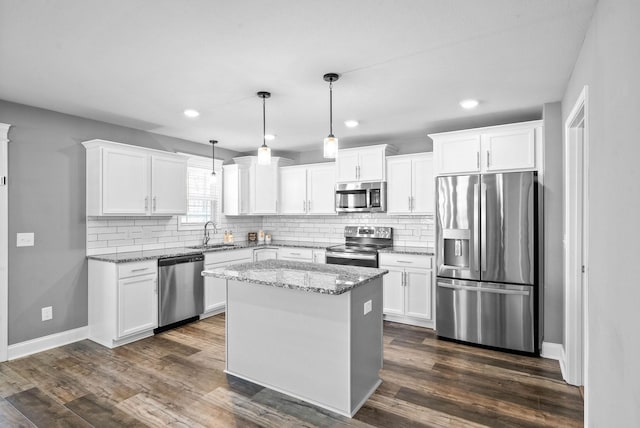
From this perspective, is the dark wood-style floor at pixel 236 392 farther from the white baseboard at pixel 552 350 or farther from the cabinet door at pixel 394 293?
the cabinet door at pixel 394 293

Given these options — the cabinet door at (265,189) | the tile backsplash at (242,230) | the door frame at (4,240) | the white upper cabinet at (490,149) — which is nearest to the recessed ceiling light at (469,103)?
the white upper cabinet at (490,149)

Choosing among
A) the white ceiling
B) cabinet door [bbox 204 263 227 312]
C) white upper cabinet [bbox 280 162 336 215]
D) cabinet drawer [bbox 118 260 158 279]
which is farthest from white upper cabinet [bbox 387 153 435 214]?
cabinet drawer [bbox 118 260 158 279]

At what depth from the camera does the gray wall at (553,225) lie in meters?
3.54

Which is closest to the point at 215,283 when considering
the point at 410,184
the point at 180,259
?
the point at 180,259

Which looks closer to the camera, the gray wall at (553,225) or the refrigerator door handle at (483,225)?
the gray wall at (553,225)

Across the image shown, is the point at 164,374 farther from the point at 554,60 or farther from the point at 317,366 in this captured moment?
the point at 554,60

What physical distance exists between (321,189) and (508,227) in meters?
2.79

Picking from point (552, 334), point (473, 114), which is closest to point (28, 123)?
point (473, 114)

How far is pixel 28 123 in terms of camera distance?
12.1 feet

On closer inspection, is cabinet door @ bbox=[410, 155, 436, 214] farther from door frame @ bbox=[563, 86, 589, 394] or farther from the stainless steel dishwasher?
the stainless steel dishwasher

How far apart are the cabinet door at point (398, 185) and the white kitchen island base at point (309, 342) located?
205cm

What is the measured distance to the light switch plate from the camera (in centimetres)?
362

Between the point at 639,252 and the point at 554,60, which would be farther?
the point at 554,60

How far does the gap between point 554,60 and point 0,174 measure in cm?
476
